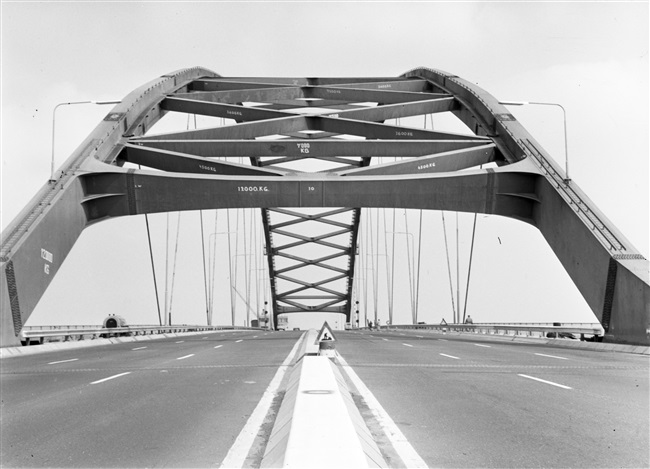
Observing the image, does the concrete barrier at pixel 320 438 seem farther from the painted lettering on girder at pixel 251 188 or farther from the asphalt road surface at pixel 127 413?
the painted lettering on girder at pixel 251 188

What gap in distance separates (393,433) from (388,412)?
4.63ft

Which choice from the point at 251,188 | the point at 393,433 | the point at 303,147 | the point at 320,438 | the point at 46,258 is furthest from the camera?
the point at 303,147

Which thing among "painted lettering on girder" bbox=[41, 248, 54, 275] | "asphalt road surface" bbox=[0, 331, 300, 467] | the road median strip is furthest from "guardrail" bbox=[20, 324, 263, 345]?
the road median strip

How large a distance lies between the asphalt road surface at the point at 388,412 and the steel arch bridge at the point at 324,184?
742 cm

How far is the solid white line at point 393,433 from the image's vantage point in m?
5.97

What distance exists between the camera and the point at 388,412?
28.0 ft

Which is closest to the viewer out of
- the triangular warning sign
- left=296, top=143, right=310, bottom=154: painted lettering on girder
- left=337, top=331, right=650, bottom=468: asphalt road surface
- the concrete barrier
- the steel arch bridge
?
the concrete barrier

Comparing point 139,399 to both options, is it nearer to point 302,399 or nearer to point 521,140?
point 302,399

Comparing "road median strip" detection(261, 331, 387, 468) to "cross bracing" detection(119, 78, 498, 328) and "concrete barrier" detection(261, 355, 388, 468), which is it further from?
"cross bracing" detection(119, 78, 498, 328)

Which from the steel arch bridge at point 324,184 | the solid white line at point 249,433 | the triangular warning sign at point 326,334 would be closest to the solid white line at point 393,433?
the solid white line at point 249,433

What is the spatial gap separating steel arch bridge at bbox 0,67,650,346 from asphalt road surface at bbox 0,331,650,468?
7.42 metres

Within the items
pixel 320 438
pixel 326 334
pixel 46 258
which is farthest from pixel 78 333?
pixel 320 438

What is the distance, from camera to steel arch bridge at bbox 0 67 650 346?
22.6m

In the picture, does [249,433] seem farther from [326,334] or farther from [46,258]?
[46,258]
